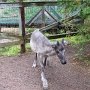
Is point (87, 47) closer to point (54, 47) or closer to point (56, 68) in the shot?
point (56, 68)

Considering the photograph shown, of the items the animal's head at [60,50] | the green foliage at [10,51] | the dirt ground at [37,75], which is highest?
the animal's head at [60,50]

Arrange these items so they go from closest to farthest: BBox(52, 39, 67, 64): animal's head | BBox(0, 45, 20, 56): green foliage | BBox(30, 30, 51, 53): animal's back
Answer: BBox(52, 39, 67, 64): animal's head, BBox(30, 30, 51, 53): animal's back, BBox(0, 45, 20, 56): green foliage

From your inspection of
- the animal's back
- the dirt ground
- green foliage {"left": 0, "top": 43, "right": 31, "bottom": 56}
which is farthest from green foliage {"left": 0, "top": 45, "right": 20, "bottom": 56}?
the animal's back

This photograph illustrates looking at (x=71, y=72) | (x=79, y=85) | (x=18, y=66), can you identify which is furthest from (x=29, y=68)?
(x=79, y=85)

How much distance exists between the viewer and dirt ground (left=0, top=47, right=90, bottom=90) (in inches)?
231

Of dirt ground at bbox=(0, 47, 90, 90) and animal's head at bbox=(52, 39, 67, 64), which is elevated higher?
animal's head at bbox=(52, 39, 67, 64)

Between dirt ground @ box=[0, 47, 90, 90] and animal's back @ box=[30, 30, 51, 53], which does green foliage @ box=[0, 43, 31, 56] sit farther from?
animal's back @ box=[30, 30, 51, 53]

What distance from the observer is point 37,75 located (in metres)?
6.42

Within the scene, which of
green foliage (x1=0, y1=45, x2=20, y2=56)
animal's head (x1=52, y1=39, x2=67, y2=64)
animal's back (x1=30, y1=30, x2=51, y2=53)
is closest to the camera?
animal's head (x1=52, y1=39, x2=67, y2=64)

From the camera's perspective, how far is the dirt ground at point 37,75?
19.2ft

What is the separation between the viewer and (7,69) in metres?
6.86

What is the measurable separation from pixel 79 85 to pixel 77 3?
73.6 inches

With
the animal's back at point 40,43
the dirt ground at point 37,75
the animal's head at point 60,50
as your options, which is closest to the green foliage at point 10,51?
the dirt ground at point 37,75

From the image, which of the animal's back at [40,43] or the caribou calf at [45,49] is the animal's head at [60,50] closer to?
the caribou calf at [45,49]
